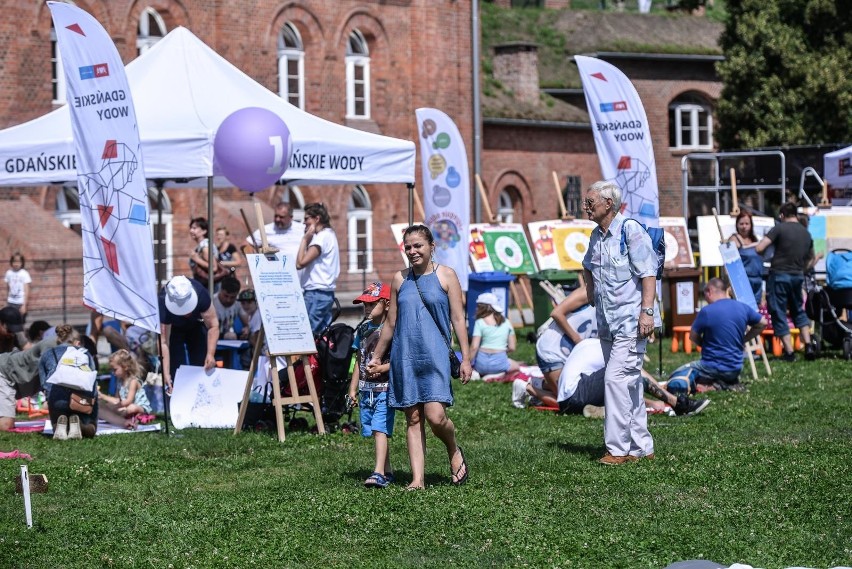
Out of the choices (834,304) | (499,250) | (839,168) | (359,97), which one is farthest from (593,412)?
(359,97)

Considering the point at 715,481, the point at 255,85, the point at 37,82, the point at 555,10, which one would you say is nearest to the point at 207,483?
the point at 715,481

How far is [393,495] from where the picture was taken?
30.5 feet

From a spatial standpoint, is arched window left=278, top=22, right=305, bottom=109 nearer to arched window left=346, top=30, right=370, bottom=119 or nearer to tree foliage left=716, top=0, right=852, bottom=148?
arched window left=346, top=30, right=370, bottom=119

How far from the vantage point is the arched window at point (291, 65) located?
1297 inches

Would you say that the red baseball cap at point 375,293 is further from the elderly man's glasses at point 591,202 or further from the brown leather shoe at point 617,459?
the brown leather shoe at point 617,459

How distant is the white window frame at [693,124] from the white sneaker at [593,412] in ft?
108

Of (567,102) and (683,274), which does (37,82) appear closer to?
(683,274)

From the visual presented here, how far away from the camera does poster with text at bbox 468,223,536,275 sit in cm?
2361

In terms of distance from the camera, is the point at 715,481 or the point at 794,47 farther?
the point at 794,47

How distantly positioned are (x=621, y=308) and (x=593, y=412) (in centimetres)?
303

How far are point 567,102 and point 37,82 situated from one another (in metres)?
19.8

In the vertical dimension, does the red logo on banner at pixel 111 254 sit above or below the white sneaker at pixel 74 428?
above

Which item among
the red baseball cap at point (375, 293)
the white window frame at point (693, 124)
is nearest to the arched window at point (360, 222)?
the white window frame at point (693, 124)

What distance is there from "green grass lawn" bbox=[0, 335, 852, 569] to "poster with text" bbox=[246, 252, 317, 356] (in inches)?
32.6
